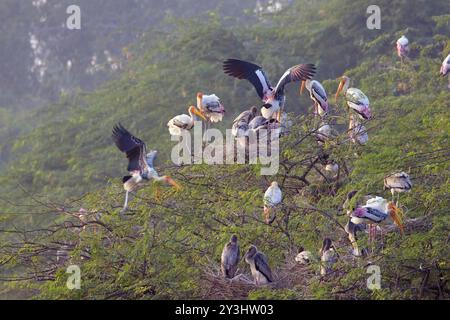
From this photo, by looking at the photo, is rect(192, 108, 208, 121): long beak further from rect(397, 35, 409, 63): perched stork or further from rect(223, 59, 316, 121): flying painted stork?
rect(397, 35, 409, 63): perched stork

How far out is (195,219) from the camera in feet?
21.9

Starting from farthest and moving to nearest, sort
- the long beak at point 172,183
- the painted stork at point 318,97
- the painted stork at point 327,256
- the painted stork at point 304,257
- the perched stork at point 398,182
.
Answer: the painted stork at point 318,97
the long beak at point 172,183
the perched stork at point 398,182
the painted stork at point 304,257
the painted stork at point 327,256

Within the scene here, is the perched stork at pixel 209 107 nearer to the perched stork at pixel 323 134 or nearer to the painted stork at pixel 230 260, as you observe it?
the perched stork at pixel 323 134

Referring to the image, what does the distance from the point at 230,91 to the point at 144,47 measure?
4320 millimetres

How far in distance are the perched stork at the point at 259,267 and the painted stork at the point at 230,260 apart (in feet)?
0.24

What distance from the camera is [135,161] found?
261 inches

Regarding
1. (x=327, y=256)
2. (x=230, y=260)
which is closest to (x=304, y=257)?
(x=327, y=256)

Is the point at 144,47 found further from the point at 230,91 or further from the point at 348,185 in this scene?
the point at 348,185

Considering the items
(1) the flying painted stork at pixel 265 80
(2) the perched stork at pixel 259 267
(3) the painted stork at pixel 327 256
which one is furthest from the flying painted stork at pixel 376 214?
(1) the flying painted stork at pixel 265 80

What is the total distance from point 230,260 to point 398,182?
113 cm

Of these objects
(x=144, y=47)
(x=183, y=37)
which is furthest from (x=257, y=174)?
(x=144, y=47)

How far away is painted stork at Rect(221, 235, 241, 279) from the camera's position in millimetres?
6125

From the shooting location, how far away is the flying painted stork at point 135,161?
6.48 m

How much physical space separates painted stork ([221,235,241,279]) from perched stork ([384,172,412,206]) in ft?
3.34
